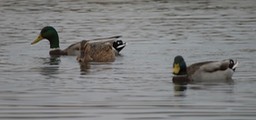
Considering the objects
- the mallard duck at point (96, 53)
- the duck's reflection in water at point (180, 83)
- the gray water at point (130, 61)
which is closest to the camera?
the gray water at point (130, 61)

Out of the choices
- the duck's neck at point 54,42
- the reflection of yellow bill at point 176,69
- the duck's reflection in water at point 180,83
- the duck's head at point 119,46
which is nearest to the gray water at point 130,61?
the duck's reflection in water at point 180,83

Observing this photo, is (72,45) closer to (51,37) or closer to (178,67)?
(51,37)

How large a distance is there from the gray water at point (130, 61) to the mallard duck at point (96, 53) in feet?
0.82

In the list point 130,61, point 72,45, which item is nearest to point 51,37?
point 72,45

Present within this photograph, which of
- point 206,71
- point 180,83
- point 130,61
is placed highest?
point 206,71

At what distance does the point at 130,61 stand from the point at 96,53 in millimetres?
1171

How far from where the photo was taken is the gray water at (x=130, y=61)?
14.3 metres

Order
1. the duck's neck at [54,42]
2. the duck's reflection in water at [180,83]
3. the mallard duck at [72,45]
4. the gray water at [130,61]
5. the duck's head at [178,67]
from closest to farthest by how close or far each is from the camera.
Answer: the gray water at [130,61]
the duck's reflection in water at [180,83]
the duck's head at [178,67]
the mallard duck at [72,45]
the duck's neck at [54,42]

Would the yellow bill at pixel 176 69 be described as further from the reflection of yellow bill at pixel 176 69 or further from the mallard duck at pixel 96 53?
the mallard duck at pixel 96 53

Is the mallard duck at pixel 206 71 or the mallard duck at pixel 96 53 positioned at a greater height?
the mallard duck at pixel 206 71

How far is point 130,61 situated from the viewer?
829 inches

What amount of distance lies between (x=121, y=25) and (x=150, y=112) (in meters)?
14.8

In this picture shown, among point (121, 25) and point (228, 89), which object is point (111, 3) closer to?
point (121, 25)

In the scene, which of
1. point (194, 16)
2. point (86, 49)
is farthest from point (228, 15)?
point (86, 49)
